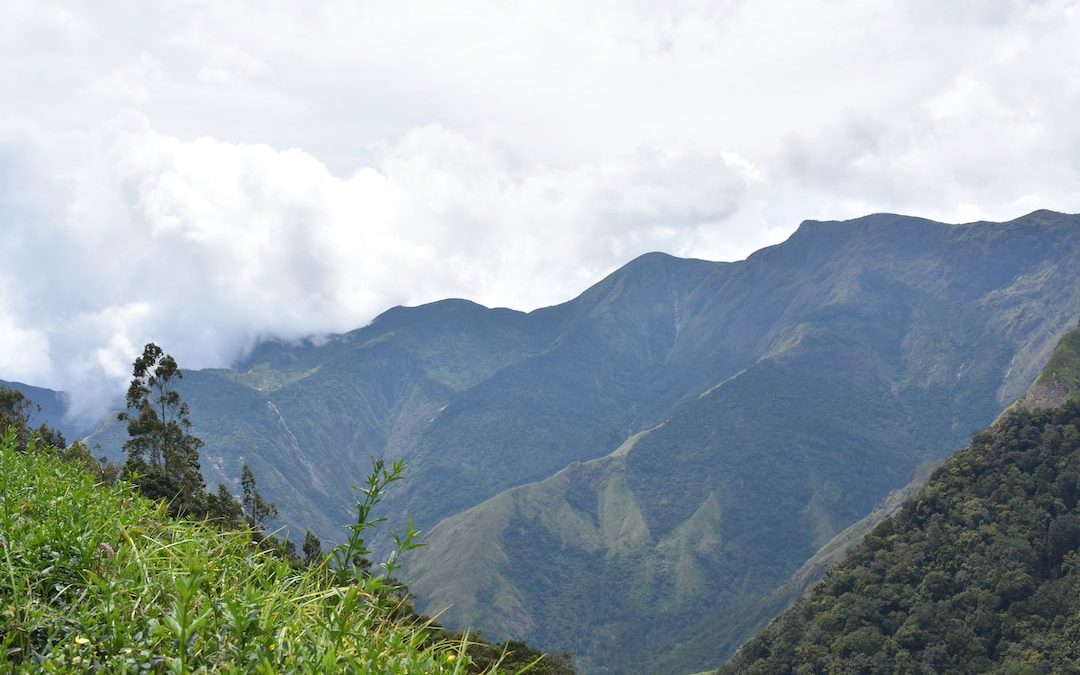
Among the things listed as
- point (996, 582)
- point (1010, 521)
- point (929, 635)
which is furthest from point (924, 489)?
point (929, 635)

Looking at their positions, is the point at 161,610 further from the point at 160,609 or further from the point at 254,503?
the point at 254,503

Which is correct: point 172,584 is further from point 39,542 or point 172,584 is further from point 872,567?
point 872,567

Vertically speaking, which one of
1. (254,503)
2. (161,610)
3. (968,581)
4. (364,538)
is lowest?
(968,581)

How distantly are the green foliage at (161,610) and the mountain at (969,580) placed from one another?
316 feet

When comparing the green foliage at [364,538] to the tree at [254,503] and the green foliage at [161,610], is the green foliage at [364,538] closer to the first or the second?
the green foliage at [161,610]

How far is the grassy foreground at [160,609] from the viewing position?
4.86m

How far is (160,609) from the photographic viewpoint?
533cm

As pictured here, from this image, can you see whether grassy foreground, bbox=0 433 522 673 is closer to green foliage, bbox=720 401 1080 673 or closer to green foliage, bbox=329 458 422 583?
green foliage, bbox=329 458 422 583

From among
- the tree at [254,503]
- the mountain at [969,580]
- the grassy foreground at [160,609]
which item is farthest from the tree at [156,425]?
the mountain at [969,580]

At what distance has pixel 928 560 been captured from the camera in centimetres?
11156

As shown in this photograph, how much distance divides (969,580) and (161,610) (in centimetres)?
11758

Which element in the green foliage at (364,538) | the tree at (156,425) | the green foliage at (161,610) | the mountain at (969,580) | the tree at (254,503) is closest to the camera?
the green foliage at (161,610)

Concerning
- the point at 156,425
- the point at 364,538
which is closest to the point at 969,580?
the point at 156,425

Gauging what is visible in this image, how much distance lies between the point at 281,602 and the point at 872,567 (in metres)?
122
